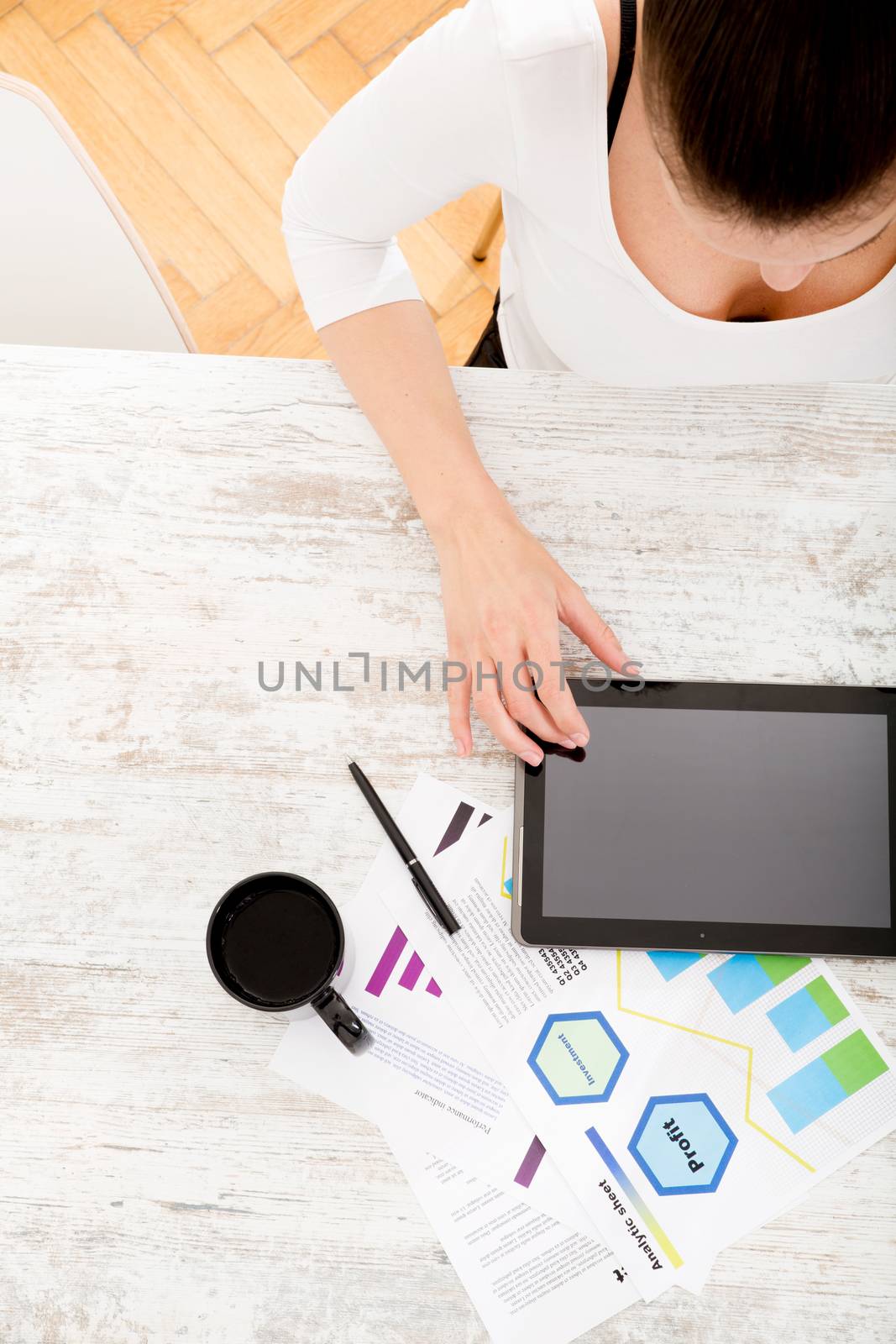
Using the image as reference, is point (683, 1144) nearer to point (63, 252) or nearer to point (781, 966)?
point (781, 966)

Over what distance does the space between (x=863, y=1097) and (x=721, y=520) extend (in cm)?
49

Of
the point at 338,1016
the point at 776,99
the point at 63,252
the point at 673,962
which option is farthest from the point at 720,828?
the point at 63,252

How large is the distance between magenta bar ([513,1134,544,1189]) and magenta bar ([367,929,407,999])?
0.17m

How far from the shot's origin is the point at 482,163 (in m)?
0.78

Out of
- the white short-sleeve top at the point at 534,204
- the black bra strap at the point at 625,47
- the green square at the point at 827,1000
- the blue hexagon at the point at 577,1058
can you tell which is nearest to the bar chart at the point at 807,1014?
the green square at the point at 827,1000

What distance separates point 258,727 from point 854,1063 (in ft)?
1.84

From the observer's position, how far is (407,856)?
777 mm

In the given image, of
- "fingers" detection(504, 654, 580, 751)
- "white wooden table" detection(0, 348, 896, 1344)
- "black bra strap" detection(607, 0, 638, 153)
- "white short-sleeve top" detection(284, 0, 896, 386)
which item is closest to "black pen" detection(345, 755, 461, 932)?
"white wooden table" detection(0, 348, 896, 1344)

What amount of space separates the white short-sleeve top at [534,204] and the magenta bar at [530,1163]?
26.2 inches

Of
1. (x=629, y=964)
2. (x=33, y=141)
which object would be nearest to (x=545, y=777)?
(x=629, y=964)

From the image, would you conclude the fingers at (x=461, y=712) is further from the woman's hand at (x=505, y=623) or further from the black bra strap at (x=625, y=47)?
the black bra strap at (x=625, y=47)

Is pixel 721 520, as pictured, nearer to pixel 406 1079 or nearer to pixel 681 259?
pixel 681 259

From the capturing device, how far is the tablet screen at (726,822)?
0.76 metres

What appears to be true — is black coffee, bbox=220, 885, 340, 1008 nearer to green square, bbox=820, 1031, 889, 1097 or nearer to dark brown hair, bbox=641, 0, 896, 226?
green square, bbox=820, 1031, 889, 1097
